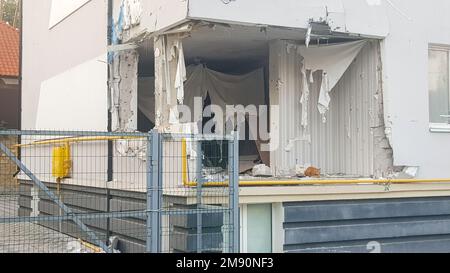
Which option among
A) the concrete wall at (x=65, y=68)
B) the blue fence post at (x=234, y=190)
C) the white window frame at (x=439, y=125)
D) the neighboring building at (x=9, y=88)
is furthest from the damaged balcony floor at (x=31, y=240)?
the neighboring building at (x=9, y=88)

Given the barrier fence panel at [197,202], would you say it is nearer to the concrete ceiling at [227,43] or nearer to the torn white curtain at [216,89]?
the concrete ceiling at [227,43]

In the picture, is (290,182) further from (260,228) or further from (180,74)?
(180,74)

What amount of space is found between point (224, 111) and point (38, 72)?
455cm

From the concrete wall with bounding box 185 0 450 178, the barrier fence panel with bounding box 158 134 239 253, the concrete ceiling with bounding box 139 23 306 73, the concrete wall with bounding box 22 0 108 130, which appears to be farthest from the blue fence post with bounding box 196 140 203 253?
the concrete wall with bounding box 22 0 108 130

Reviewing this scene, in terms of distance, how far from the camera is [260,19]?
860 centimetres

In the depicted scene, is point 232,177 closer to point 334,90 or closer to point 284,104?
point 284,104

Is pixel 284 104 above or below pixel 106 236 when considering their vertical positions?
above

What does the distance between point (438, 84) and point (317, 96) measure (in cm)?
200

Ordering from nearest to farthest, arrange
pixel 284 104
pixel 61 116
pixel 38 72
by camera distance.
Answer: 1. pixel 284 104
2. pixel 61 116
3. pixel 38 72

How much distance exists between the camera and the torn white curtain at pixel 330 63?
9766 mm

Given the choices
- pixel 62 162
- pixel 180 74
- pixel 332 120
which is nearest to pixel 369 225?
pixel 332 120

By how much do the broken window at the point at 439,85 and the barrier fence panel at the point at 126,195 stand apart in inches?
140
